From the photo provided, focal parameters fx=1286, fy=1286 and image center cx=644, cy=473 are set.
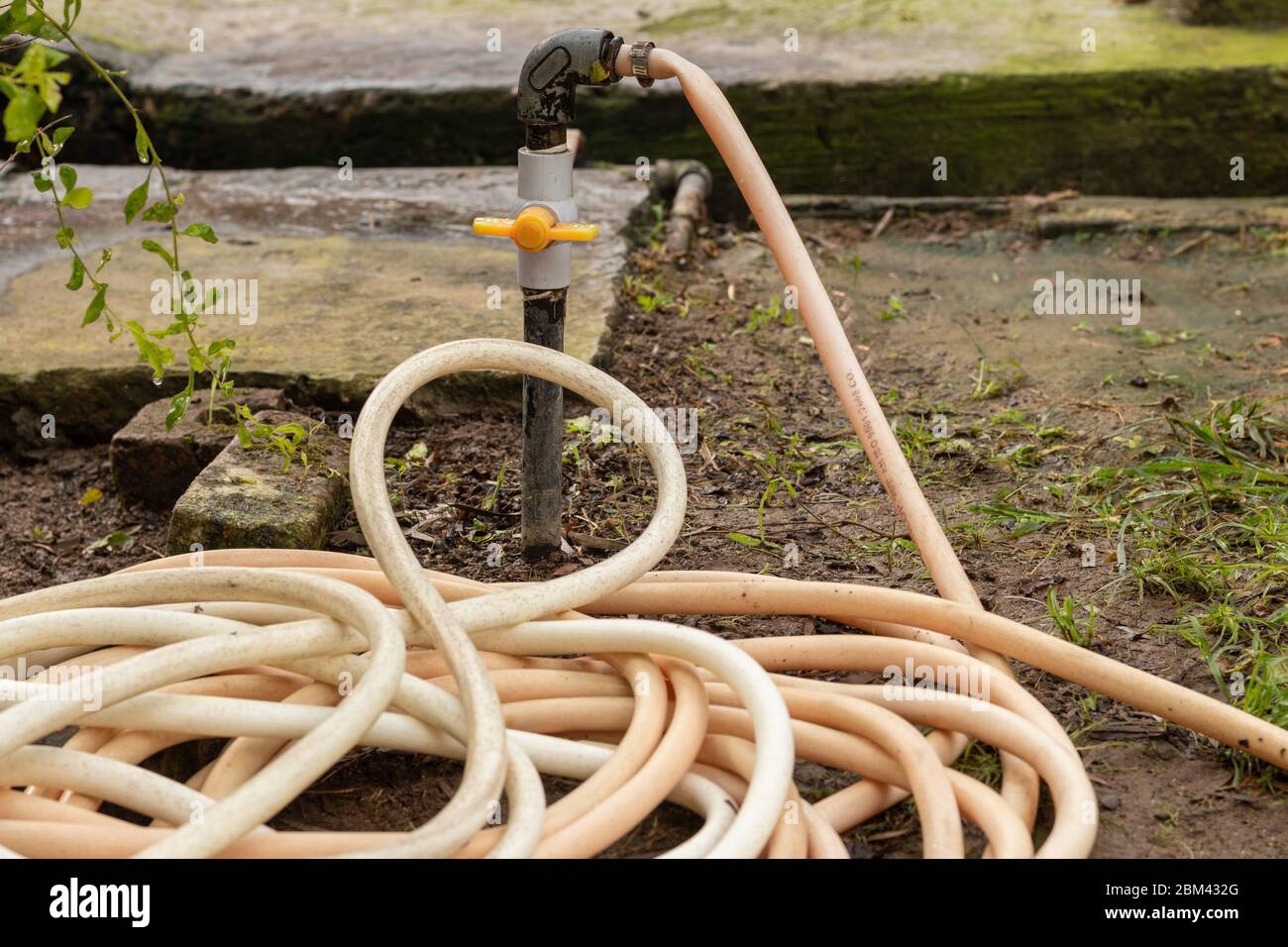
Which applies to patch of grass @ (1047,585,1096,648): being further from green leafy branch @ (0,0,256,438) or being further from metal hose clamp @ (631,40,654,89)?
green leafy branch @ (0,0,256,438)

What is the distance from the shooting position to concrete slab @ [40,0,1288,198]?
4289 mm

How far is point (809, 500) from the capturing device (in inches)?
99.3

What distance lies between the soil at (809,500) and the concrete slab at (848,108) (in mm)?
688

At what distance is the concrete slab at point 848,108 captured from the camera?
429 cm

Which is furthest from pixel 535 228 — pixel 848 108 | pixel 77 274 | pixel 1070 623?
pixel 848 108

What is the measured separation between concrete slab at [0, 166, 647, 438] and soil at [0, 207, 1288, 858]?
0.43ft

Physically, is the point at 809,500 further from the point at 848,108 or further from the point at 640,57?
the point at 848,108

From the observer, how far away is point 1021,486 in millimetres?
2529

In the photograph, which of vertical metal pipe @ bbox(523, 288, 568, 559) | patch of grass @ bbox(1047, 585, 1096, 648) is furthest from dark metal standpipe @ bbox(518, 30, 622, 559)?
patch of grass @ bbox(1047, 585, 1096, 648)

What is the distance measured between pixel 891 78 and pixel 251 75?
2.27 m

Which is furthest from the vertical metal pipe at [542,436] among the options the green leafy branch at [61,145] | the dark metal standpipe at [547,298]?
the green leafy branch at [61,145]

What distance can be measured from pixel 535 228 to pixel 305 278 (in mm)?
1685
